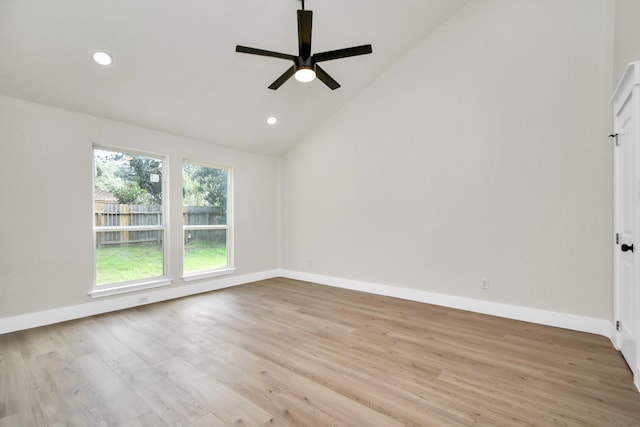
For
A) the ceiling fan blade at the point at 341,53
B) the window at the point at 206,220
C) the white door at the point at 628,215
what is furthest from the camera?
the window at the point at 206,220

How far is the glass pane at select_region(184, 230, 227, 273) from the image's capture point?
4.73 metres

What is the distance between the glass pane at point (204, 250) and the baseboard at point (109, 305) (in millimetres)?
287

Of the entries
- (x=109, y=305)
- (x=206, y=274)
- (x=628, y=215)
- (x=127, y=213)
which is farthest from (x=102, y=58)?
(x=628, y=215)

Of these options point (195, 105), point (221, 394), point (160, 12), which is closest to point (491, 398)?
point (221, 394)

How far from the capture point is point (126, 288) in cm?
391

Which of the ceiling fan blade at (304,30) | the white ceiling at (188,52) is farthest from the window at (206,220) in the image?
the ceiling fan blade at (304,30)

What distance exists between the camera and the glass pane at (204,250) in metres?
4.73

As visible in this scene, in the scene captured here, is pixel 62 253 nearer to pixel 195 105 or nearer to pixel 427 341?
pixel 195 105

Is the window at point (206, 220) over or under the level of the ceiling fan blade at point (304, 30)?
under

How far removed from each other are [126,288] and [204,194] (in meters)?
1.82

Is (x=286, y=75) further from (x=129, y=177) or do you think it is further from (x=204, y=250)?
(x=204, y=250)

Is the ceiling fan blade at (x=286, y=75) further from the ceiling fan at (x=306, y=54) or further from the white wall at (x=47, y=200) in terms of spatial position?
the white wall at (x=47, y=200)

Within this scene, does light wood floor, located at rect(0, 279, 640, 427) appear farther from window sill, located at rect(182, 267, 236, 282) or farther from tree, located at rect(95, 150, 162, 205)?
tree, located at rect(95, 150, 162, 205)

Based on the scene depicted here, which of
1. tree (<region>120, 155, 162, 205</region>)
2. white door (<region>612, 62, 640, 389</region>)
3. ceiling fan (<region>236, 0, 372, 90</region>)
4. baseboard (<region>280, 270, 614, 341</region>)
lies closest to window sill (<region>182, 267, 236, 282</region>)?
tree (<region>120, 155, 162, 205</region>)
